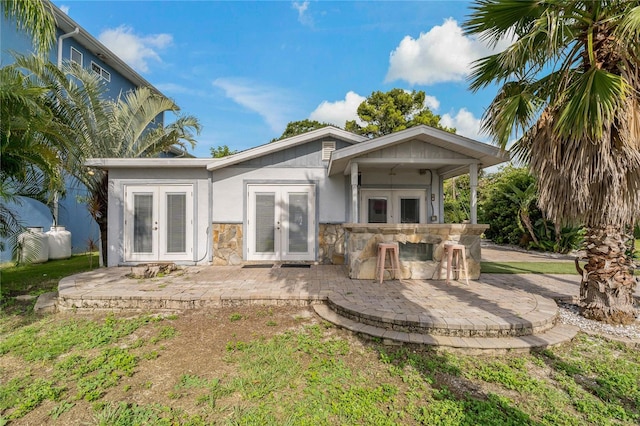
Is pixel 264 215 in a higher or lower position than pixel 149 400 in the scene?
higher

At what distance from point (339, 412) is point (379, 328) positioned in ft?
5.60

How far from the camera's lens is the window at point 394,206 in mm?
8820

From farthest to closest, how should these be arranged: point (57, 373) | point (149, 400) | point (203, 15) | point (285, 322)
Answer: point (203, 15) < point (285, 322) < point (57, 373) < point (149, 400)

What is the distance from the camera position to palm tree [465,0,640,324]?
3879 millimetres

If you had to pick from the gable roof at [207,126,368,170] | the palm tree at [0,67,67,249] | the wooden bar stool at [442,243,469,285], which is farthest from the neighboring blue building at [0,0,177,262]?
the wooden bar stool at [442,243,469,285]

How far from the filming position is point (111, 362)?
3.35 m

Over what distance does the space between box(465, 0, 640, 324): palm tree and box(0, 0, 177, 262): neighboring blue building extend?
12.7 m

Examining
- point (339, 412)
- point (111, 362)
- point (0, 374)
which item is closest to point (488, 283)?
point (339, 412)

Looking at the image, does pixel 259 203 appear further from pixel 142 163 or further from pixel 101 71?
pixel 101 71

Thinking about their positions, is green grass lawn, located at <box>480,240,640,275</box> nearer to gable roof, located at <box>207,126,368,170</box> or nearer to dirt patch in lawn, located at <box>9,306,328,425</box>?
gable roof, located at <box>207,126,368,170</box>

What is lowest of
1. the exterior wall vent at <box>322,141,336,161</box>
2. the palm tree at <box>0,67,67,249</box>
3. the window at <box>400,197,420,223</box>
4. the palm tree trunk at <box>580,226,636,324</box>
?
the palm tree trunk at <box>580,226,636,324</box>

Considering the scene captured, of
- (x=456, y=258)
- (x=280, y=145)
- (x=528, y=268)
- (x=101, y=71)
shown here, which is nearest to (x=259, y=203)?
(x=280, y=145)

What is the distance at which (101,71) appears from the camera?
543 inches

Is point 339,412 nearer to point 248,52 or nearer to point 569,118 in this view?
point 569,118
